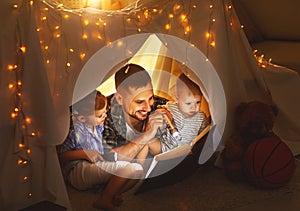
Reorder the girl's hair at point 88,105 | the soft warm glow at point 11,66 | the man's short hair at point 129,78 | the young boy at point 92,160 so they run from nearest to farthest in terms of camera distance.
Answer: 1. the soft warm glow at point 11,66
2. the young boy at point 92,160
3. the girl's hair at point 88,105
4. the man's short hair at point 129,78

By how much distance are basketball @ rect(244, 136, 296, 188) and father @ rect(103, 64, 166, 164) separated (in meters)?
0.50

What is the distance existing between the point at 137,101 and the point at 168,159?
0.35 m

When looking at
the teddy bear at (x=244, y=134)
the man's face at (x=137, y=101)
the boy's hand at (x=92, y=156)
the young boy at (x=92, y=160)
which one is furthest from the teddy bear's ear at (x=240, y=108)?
the boy's hand at (x=92, y=156)

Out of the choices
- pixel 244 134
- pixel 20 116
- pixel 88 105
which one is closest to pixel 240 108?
pixel 244 134

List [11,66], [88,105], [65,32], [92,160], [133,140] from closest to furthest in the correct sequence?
[11,66], [65,32], [92,160], [88,105], [133,140]

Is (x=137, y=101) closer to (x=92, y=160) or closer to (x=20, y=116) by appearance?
(x=92, y=160)

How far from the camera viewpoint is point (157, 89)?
249 centimetres

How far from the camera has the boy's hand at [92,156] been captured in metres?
1.96

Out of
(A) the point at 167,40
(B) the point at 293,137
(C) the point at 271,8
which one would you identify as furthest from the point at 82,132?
(C) the point at 271,8

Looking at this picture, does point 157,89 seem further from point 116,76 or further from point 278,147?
point 278,147

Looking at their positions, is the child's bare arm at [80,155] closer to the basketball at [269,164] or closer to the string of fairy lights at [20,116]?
the string of fairy lights at [20,116]

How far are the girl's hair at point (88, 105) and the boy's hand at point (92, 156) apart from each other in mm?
183

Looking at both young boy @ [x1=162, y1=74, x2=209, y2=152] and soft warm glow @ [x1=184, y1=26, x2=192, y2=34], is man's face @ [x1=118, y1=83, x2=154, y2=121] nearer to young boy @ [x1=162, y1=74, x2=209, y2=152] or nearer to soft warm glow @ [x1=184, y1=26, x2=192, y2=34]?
young boy @ [x1=162, y1=74, x2=209, y2=152]

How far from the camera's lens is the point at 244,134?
7.02 feet
